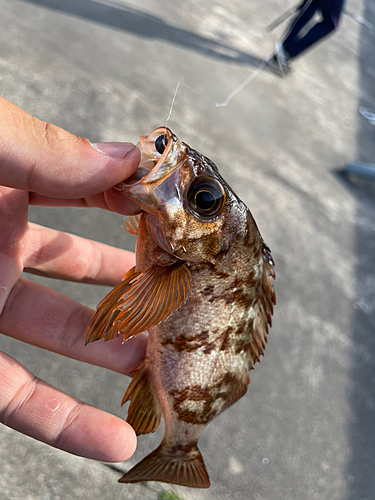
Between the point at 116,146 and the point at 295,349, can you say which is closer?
the point at 116,146

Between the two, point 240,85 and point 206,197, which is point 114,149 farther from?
point 240,85

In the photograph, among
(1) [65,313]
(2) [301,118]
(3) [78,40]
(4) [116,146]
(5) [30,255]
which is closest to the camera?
(4) [116,146]

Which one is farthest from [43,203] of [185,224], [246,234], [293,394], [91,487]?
[293,394]

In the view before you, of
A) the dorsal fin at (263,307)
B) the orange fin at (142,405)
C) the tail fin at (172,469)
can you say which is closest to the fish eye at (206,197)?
the dorsal fin at (263,307)

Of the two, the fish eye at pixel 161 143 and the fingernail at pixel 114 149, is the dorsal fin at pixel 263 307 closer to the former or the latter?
the fish eye at pixel 161 143

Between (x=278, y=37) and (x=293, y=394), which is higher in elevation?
(x=278, y=37)

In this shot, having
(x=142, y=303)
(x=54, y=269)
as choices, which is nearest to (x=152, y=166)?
(x=142, y=303)

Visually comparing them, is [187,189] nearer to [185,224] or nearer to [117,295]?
[185,224]
